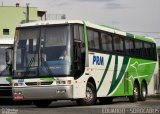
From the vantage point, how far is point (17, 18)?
72.8 meters

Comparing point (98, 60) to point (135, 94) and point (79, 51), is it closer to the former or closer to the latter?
point (79, 51)

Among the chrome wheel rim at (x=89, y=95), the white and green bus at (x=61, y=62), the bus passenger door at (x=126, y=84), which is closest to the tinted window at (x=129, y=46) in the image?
the bus passenger door at (x=126, y=84)

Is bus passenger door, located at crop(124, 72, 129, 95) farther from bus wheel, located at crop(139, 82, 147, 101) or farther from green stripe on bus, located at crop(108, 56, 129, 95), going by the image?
bus wheel, located at crop(139, 82, 147, 101)

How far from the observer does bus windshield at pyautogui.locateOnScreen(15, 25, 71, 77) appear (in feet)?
65.7

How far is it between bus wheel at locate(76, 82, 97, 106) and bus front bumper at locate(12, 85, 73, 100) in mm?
1271

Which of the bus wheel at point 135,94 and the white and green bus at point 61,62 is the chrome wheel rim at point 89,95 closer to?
the white and green bus at point 61,62

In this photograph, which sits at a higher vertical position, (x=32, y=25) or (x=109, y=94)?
(x=32, y=25)

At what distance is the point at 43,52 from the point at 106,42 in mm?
4110

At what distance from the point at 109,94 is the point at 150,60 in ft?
21.6

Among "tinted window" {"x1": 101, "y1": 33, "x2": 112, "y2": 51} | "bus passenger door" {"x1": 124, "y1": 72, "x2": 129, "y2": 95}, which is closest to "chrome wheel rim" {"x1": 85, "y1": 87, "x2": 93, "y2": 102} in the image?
"tinted window" {"x1": 101, "y1": 33, "x2": 112, "y2": 51}

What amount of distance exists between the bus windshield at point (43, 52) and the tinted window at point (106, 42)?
10.3 feet

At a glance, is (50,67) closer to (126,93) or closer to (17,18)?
(126,93)

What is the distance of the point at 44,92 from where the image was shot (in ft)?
66.2

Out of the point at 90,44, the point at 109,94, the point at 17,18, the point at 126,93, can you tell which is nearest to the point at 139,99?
the point at 126,93
